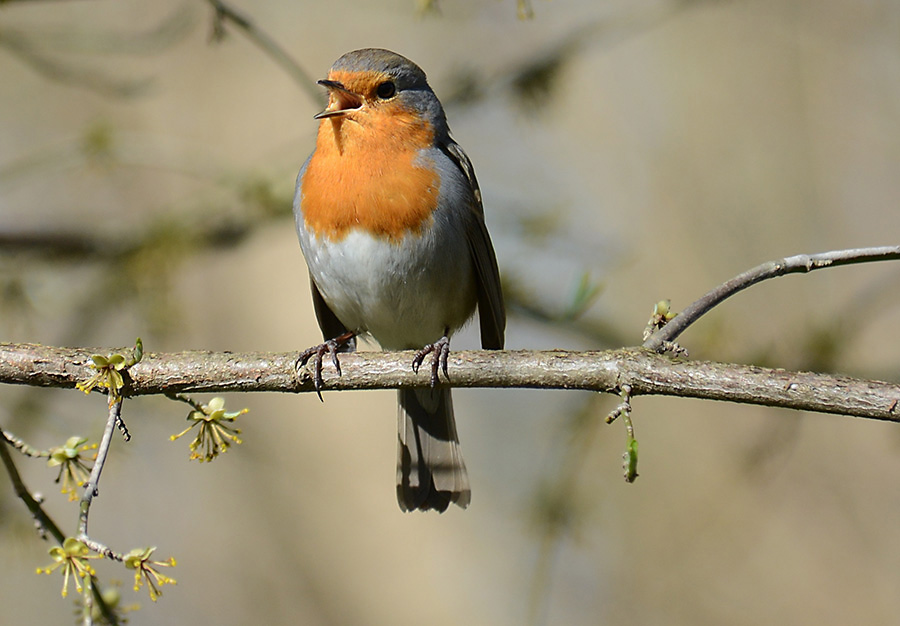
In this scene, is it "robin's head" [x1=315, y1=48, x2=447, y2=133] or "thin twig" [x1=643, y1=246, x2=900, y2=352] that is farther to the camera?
"robin's head" [x1=315, y1=48, x2=447, y2=133]

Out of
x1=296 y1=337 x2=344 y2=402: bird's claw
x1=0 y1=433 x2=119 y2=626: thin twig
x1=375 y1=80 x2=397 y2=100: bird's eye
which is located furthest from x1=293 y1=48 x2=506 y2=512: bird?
x1=0 y1=433 x2=119 y2=626: thin twig

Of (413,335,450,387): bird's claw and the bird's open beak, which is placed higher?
the bird's open beak

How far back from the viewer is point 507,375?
8.29 ft

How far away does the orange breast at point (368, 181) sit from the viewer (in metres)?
3.63

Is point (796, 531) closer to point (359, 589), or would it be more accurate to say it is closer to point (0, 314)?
point (359, 589)

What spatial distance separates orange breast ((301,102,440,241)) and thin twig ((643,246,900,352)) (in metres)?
1.42

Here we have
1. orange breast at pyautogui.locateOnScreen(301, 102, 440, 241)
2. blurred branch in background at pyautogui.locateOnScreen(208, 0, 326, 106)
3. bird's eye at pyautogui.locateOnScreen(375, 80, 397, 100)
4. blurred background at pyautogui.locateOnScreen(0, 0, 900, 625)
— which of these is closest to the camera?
blurred branch in background at pyautogui.locateOnScreen(208, 0, 326, 106)

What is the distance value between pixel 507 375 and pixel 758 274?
0.70 m

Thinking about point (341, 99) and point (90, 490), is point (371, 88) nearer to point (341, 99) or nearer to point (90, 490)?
point (341, 99)

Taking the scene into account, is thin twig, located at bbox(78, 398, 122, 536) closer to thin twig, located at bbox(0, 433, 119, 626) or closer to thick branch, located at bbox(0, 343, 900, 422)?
thin twig, located at bbox(0, 433, 119, 626)

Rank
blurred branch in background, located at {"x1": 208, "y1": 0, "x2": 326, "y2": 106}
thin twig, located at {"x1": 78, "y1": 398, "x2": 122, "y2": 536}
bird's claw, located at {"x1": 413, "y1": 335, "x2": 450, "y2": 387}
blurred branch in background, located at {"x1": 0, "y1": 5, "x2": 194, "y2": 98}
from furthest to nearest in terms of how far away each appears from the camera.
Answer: blurred branch in background, located at {"x1": 0, "y1": 5, "x2": 194, "y2": 98}, blurred branch in background, located at {"x1": 208, "y1": 0, "x2": 326, "y2": 106}, bird's claw, located at {"x1": 413, "y1": 335, "x2": 450, "y2": 387}, thin twig, located at {"x1": 78, "y1": 398, "x2": 122, "y2": 536}

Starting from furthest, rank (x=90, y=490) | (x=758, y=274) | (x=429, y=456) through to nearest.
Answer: (x=429, y=456) → (x=758, y=274) → (x=90, y=490)

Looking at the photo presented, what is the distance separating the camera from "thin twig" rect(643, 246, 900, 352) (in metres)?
2.34

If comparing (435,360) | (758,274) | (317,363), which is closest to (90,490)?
(317,363)
